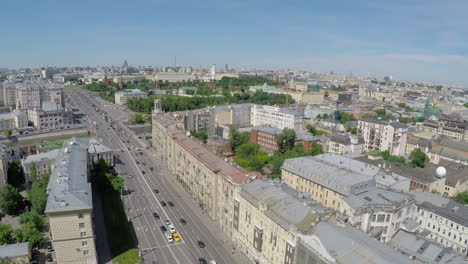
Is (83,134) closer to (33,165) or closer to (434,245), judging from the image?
(33,165)

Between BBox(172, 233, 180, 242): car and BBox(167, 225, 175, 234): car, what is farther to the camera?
BBox(167, 225, 175, 234): car

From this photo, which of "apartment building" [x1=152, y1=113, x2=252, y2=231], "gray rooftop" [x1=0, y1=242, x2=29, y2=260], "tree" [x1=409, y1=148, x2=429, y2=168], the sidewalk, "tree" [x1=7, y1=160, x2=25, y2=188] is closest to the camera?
"gray rooftop" [x1=0, y1=242, x2=29, y2=260]

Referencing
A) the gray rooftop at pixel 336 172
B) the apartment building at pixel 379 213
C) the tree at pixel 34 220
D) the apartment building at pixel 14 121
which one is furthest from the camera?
the apartment building at pixel 14 121

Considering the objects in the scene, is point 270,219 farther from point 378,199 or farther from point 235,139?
point 235,139

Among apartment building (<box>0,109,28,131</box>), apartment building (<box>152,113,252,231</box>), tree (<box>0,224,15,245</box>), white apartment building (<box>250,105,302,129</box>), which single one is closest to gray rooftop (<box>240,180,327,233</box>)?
apartment building (<box>152,113,252,231</box>)

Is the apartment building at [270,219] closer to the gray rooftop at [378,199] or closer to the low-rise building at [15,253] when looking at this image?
the gray rooftop at [378,199]

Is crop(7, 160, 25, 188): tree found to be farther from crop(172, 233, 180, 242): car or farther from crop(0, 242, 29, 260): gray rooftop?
crop(172, 233, 180, 242): car

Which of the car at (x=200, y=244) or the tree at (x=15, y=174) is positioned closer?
the car at (x=200, y=244)

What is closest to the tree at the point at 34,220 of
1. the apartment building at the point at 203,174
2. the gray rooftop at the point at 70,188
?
the gray rooftop at the point at 70,188
